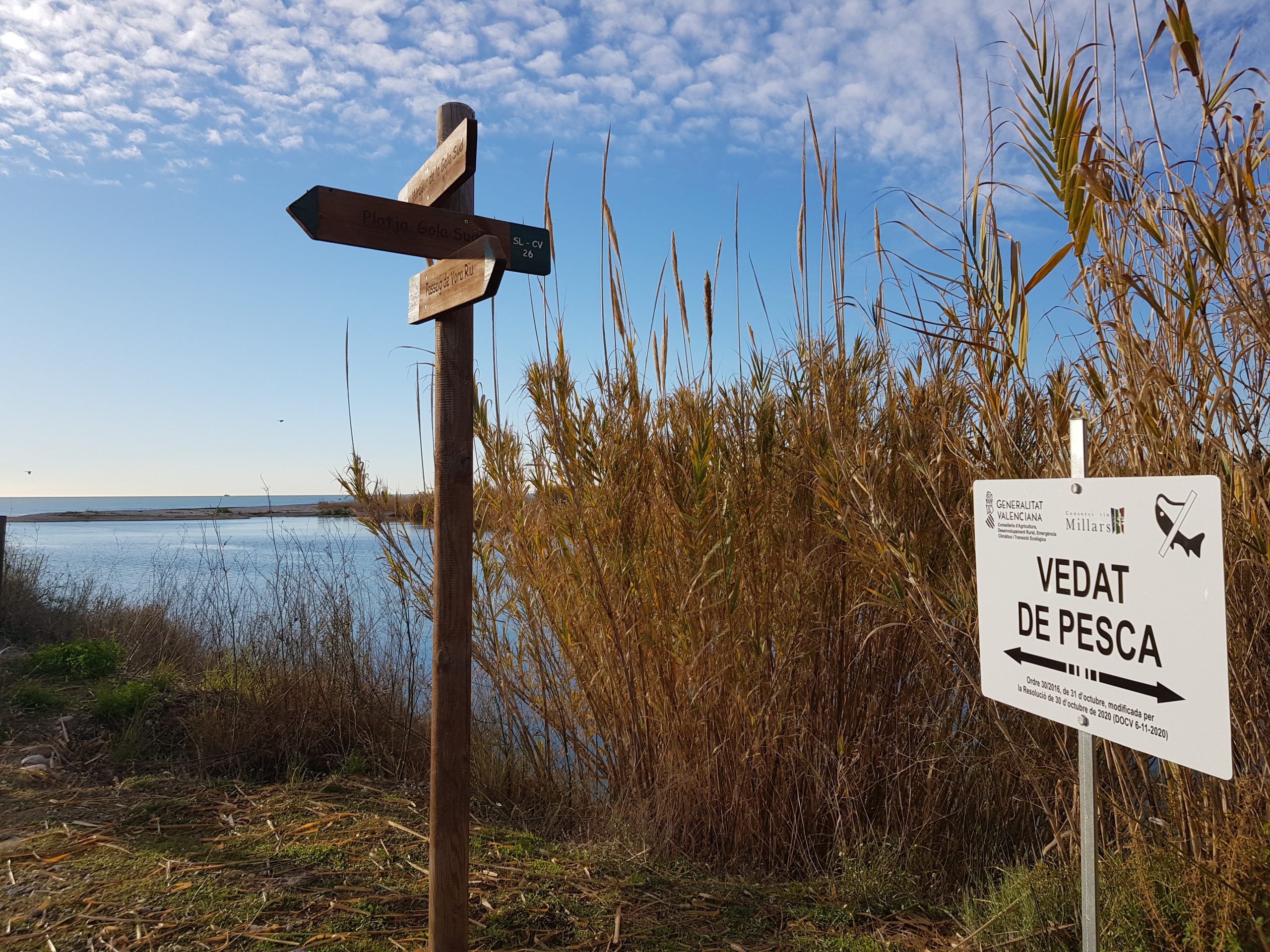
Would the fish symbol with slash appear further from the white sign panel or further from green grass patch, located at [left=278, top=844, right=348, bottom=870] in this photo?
green grass patch, located at [left=278, top=844, right=348, bottom=870]

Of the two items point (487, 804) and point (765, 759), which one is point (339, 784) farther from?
point (765, 759)

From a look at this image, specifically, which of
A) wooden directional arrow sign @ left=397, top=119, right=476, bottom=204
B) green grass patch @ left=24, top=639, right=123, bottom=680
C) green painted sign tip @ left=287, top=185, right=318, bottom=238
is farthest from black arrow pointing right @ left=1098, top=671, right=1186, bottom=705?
green grass patch @ left=24, top=639, right=123, bottom=680

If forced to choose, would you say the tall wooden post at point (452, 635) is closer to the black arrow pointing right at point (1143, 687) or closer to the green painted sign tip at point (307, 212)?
the green painted sign tip at point (307, 212)

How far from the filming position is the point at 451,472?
226 cm

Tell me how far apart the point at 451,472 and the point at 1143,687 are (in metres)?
1.76

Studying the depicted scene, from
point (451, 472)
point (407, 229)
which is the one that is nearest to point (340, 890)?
point (451, 472)

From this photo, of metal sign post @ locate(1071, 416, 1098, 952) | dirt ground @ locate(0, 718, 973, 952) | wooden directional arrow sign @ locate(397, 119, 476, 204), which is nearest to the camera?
metal sign post @ locate(1071, 416, 1098, 952)

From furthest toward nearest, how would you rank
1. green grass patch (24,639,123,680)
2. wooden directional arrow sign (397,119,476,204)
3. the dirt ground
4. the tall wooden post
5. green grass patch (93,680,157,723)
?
green grass patch (24,639,123,680)
green grass patch (93,680,157,723)
the dirt ground
the tall wooden post
wooden directional arrow sign (397,119,476,204)

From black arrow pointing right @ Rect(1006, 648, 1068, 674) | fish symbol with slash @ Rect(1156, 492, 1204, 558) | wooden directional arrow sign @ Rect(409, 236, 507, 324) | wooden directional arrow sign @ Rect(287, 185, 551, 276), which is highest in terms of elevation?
wooden directional arrow sign @ Rect(287, 185, 551, 276)

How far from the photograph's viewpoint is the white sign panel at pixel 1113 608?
1.44m

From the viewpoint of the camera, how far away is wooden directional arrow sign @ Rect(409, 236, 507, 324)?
2.00m

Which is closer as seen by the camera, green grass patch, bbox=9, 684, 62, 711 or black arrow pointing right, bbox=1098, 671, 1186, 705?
black arrow pointing right, bbox=1098, 671, 1186, 705

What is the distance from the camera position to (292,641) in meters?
4.82

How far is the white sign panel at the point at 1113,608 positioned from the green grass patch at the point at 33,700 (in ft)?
17.8
